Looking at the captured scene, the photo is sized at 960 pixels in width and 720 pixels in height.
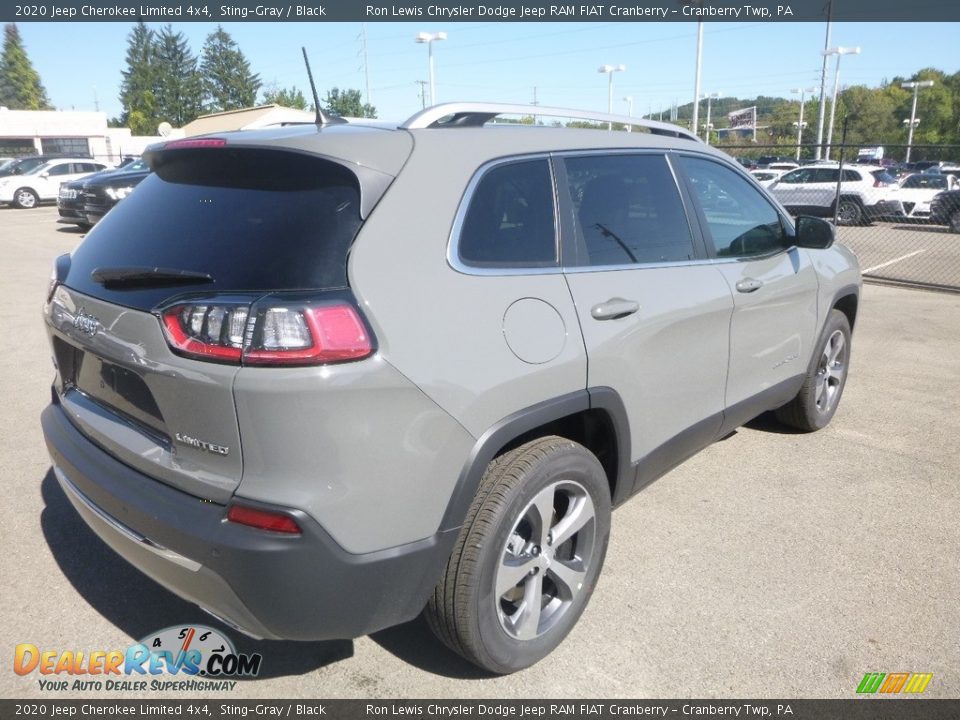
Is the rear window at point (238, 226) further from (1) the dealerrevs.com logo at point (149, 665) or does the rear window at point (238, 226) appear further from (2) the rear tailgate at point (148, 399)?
(1) the dealerrevs.com logo at point (149, 665)

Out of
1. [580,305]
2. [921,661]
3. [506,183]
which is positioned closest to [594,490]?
[580,305]

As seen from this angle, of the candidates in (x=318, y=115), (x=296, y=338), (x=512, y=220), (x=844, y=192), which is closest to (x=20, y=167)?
(x=844, y=192)

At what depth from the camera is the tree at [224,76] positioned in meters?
104

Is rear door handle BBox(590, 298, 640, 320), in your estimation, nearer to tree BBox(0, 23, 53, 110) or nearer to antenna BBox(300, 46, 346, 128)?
antenna BBox(300, 46, 346, 128)

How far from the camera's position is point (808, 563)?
321 cm

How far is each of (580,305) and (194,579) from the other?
1.46 metres

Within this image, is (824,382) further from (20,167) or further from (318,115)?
(20,167)

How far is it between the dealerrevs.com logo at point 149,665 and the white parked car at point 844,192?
2003 centimetres

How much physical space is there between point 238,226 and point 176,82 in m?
108

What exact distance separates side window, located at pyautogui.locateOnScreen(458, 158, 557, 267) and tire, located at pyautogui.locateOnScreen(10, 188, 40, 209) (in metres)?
25.7

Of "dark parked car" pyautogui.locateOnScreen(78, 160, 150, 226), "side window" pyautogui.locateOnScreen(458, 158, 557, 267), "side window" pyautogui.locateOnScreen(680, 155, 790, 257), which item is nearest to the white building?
"dark parked car" pyautogui.locateOnScreen(78, 160, 150, 226)

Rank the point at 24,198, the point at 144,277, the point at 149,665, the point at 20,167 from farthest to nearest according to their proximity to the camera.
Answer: the point at 20,167, the point at 24,198, the point at 149,665, the point at 144,277

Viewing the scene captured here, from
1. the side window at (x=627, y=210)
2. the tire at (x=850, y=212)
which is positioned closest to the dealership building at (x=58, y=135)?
the tire at (x=850, y=212)

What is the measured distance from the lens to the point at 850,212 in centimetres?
2089
